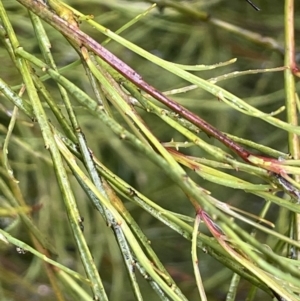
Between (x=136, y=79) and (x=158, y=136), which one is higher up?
(x=158, y=136)

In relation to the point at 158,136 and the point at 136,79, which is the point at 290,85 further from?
the point at 158,136

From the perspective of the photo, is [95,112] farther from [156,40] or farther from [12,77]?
[156,40]

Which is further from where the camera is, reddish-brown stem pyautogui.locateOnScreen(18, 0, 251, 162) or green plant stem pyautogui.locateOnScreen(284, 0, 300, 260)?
green plant stem pyautogui.locateOnScreen(284, 0, 300, 260)

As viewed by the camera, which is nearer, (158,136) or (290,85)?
(290,85)

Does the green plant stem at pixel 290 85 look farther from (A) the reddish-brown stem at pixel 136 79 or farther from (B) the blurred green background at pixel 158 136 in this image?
(B) the blurred green background at pixel 158 136

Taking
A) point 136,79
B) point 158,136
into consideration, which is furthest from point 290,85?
point 158,136

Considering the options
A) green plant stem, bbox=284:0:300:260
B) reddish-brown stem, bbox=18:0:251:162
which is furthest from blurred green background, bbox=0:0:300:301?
reddish-brown stem, bbox=18:0:251:162

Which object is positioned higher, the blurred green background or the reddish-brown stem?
the blurred green background

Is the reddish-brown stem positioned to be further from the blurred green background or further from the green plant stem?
the blurred green background

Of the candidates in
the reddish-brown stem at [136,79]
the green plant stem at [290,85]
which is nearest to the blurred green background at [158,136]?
the green plant stem at [290,85]

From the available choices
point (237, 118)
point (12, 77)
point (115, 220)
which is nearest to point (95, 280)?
point (115, 220)
